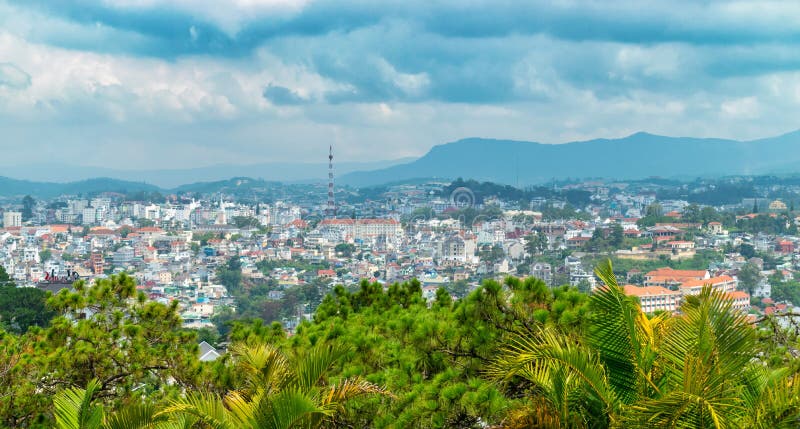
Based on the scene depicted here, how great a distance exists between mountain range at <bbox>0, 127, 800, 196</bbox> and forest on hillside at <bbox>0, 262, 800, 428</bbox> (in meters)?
112

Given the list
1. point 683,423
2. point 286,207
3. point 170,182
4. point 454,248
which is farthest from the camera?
point 170,182

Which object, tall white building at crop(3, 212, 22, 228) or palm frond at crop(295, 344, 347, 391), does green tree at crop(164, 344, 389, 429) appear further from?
tall white building at crop(3, 212, 22, 228)

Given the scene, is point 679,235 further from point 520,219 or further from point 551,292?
point 551,292

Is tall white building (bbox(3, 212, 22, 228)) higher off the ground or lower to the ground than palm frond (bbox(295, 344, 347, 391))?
lower

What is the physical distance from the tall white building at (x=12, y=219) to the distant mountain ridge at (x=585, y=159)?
5689 cm

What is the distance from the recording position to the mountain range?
398ft

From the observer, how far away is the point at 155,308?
521 centimetres

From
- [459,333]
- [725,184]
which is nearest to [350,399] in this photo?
[459,333]

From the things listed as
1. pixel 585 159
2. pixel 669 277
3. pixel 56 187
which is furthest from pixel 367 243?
pixel 585 159

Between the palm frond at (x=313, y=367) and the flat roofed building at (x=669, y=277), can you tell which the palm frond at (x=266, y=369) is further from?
the flat roofed building at (x=669, y=277)

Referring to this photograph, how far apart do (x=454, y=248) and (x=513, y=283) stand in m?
52.5

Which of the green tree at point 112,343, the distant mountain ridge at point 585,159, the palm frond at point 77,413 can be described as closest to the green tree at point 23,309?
the green tree at point 112,343

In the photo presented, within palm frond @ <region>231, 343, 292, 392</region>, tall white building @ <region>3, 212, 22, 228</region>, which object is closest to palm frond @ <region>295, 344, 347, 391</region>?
palm frond @ <region>231, 343, 292, 392</region>

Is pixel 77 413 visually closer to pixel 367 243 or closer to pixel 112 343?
pixel 112 343
